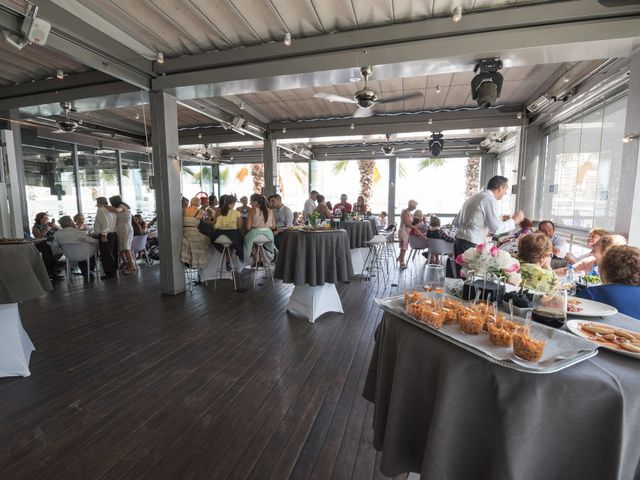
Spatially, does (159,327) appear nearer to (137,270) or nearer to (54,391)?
(54,391)

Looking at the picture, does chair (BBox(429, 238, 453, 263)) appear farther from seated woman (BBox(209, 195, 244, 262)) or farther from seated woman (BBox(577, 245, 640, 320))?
seated woman (BBox(577, 245, 640, 320))

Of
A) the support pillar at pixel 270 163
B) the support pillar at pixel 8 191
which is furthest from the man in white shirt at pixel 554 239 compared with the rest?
the support pillar at pixel 8 191

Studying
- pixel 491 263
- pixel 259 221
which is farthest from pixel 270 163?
pixel 491 263

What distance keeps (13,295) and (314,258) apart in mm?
2875

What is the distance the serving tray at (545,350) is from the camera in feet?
3.16

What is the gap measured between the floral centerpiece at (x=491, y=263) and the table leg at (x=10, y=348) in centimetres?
364

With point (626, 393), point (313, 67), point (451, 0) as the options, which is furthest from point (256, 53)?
point (626, 393)

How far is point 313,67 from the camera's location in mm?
3990

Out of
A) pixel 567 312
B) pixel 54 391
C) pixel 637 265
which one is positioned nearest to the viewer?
pixel 567 312

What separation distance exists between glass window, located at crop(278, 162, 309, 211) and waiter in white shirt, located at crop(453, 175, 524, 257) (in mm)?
10725

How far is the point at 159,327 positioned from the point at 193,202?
245cm

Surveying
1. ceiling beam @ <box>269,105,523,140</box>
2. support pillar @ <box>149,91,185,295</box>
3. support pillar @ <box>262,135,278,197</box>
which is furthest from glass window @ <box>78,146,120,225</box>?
support pillar @ <box>149,91,185,295</box>

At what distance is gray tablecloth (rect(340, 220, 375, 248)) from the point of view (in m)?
6.39

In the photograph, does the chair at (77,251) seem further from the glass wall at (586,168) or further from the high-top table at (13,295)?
the glass wall at (586,168)
